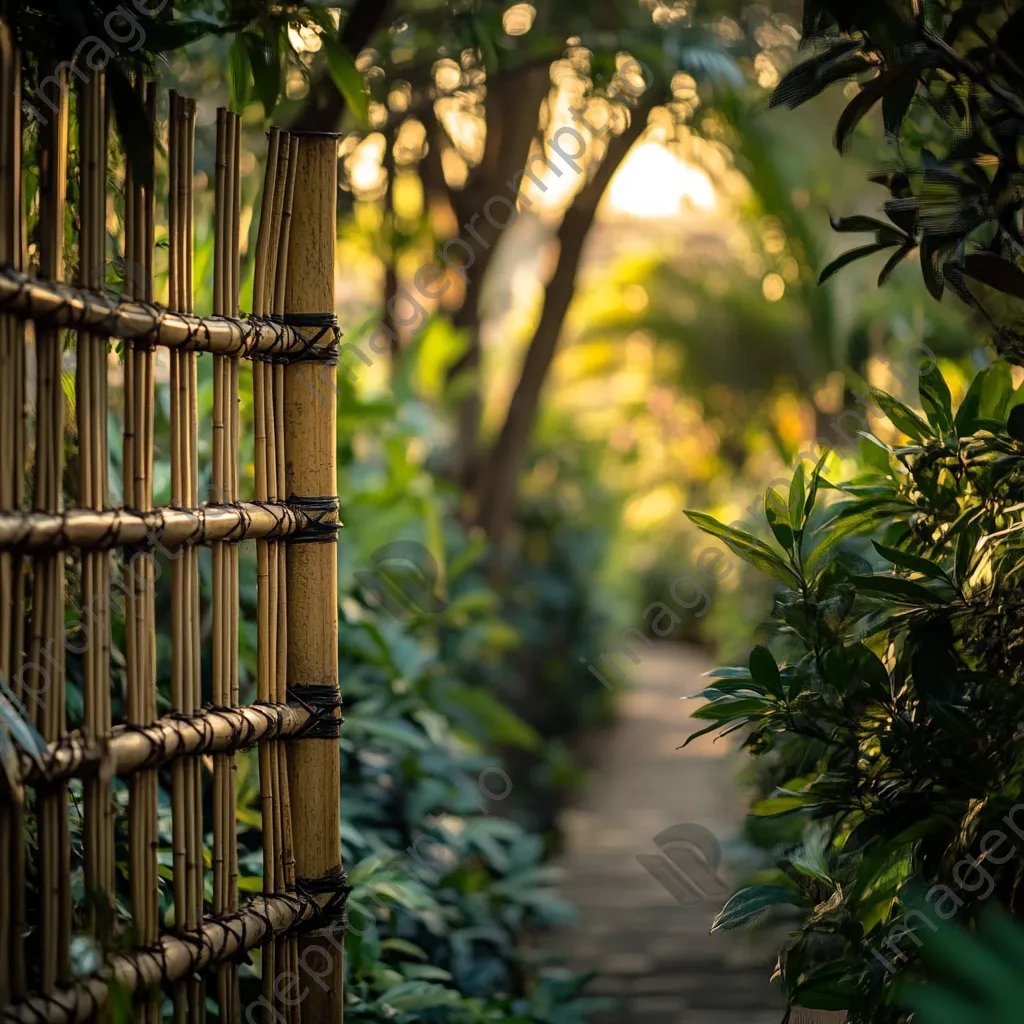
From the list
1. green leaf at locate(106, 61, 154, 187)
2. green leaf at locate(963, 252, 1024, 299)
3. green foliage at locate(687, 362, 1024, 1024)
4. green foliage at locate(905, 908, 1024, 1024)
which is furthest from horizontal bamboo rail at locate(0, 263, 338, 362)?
green foliage at locate(905, 908, 1024, 1024)

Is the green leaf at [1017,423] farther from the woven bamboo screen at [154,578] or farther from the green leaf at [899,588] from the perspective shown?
the woven bamboo screen at [154,578]

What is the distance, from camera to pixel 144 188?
1.16 metres

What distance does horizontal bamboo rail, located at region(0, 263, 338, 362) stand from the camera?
39.3 inches

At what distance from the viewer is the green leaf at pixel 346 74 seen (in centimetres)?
142

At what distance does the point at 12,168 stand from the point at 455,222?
3153mm

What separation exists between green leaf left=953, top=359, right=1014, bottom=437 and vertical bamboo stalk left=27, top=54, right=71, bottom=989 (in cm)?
96

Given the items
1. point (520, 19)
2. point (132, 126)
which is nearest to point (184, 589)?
point (132, 126)

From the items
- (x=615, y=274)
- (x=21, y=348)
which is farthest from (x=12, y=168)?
(x=615, y=274)

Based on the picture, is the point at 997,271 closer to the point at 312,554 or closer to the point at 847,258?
the point at 847,258

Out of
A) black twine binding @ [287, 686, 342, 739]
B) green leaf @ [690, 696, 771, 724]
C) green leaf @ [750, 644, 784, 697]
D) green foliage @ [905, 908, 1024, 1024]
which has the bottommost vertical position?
green foliage @ [905, 908, 1024, 1024]

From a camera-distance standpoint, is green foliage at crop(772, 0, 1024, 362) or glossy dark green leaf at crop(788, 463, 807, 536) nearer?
green foliage at crop(772, 0, 1024, 362)

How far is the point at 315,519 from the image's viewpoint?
1.42 metres

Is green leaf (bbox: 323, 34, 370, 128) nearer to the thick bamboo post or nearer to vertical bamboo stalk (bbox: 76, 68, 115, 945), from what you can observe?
the thick bamboo post

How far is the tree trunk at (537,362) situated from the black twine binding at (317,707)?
2451 mm
